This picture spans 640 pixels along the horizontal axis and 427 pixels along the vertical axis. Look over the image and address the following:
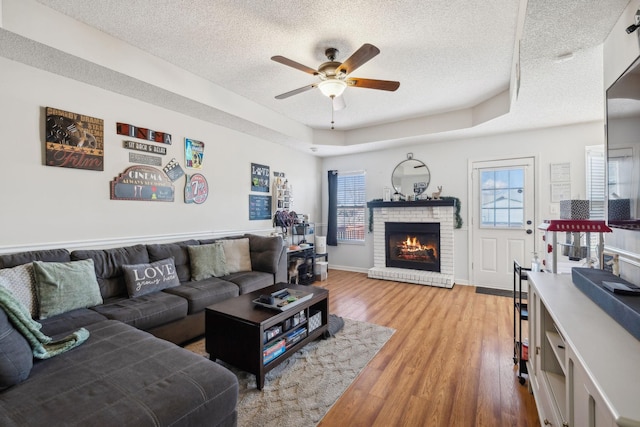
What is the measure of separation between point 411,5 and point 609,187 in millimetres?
1784

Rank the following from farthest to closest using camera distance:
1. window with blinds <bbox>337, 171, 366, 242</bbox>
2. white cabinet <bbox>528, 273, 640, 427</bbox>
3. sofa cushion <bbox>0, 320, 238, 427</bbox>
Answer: window with blinds <bbox>337, 171, 366, 242</bbox> < sofa cushion <bbox>0, 320, 238, 427</bbox> < white cabinet <bbox>528, 273, 640, 427</bbox>

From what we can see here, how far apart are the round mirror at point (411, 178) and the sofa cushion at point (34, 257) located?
4754 millimetres

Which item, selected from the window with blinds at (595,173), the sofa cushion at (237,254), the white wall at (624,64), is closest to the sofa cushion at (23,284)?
the sofa cushion at (237,254)

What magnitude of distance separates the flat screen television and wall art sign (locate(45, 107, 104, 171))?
13.1ft

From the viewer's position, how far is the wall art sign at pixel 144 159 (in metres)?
3.08

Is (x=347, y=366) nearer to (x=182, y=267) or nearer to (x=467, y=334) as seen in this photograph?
(x=467, y=334)

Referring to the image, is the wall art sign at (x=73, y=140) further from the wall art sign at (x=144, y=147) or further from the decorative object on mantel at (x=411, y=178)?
the decorative object on mantel at (x=411, y=178)

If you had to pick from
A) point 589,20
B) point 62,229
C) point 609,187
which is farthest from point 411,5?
point 62,229

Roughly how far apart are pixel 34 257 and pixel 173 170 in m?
1.59

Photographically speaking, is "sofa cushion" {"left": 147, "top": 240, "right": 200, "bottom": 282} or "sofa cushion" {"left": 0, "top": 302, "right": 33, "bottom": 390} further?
"sofa cushion" {"left": 147, "top": 240, "right": 200, "bottom": 282}

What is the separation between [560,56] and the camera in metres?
2.17

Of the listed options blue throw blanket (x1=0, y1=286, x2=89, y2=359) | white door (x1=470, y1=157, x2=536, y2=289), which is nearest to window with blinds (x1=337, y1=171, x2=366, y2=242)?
white door (x1=470, y1=157, x2=536, y2=289)

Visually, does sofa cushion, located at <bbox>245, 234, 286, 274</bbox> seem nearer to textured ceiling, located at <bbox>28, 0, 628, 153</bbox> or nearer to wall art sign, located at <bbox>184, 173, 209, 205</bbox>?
wall art sign, located at <bbox>184, 173, 209, 205</bbox>

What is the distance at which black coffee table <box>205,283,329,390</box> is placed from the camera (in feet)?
6.48
